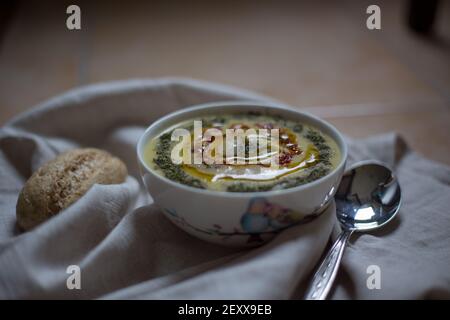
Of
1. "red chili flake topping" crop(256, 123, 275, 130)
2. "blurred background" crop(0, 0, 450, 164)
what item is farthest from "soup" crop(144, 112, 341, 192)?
"blurred background" crop(0, 0, 450, 164)

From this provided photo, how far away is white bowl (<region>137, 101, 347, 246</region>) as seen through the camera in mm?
605

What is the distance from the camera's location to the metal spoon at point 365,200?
741 millimetres

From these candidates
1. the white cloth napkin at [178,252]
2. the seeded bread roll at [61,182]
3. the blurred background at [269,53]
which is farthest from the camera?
the blurred background at [269,53]

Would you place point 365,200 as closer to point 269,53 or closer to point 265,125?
point 265,125

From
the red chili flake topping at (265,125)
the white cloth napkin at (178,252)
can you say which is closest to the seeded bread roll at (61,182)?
the white cloth napkin at (178,252)

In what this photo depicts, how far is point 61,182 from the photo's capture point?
73 centimetres

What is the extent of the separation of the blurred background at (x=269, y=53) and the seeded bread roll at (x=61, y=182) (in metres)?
0.39

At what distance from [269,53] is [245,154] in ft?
2.79

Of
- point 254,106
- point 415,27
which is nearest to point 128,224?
point 254,106

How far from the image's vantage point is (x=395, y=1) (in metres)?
1.80

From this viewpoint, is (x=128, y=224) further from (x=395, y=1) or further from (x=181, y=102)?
(x=395, y=1)

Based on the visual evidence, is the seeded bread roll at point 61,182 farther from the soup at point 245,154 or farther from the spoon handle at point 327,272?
the spoon handle at point 327,272

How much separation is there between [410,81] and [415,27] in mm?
333

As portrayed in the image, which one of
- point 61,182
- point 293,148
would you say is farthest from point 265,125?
point 61,182
